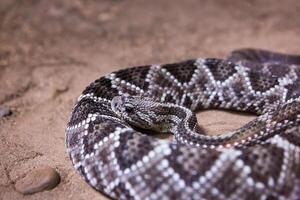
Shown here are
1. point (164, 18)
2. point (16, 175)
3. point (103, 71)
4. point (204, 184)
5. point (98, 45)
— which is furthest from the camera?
point (164, 18)

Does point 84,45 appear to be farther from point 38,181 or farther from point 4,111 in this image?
point 38,181

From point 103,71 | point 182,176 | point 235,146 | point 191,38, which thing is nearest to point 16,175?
point 182,176

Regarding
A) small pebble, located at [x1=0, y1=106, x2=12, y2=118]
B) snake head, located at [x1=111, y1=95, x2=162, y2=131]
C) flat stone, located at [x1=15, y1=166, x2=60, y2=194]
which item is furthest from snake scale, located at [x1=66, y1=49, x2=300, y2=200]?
small pebble, located at [x1=0, y1=106, x2=12, y2=118]

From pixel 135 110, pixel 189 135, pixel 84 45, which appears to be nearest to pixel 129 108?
pixel 135 110

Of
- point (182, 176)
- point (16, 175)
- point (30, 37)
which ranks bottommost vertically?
point (30, 37)

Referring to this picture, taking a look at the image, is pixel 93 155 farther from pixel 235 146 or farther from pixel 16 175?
pixel 235 146

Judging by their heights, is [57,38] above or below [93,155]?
below

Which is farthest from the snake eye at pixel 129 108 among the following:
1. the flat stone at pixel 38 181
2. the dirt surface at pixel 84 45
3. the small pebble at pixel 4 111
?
the small pebble at pixel 4 111
